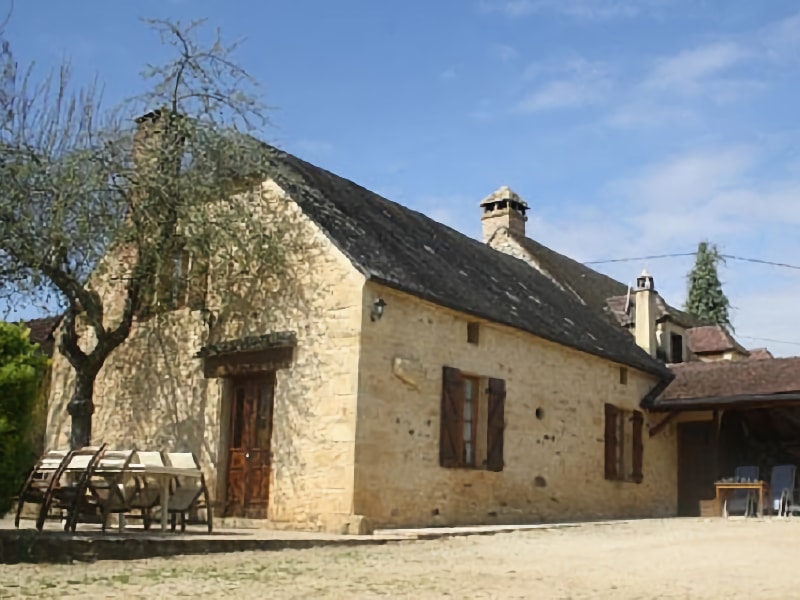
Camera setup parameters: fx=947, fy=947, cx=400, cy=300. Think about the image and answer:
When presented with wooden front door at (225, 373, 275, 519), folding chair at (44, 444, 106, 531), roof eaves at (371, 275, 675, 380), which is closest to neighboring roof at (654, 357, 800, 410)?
roof eaves at (371, 275, 675, 380)

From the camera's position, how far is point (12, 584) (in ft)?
21.4

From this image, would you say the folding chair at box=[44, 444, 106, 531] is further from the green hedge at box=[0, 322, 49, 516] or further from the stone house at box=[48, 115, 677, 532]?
the stone house at box=[48, 115, 677, 532]

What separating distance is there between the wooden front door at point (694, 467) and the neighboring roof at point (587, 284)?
318cm

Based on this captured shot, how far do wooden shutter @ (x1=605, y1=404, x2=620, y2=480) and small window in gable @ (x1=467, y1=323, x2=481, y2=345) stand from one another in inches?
168

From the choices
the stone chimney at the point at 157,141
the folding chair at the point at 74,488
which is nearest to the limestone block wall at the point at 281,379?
the stone chimney at the point at 157,141

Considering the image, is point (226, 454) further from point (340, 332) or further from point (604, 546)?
point (604, 546)

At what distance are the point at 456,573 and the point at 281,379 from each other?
5293 mm

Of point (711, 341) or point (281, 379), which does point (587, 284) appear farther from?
point (281, 379)

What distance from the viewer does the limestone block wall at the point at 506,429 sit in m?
11.9

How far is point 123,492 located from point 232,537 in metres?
1.19

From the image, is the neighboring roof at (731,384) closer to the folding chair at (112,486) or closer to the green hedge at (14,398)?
the folding chair at (112,486)

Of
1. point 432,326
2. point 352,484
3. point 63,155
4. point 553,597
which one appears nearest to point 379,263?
point 432,326

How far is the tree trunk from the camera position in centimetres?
1241

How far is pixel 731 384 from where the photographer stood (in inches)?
705
